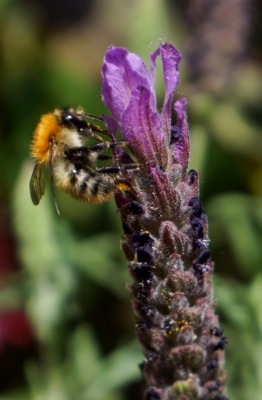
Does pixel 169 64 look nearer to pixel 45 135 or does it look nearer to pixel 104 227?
pixel 45 135

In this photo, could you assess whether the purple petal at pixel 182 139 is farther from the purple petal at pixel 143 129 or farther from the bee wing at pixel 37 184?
the bee wing at pixel 37 184

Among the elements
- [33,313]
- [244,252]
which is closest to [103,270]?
[33,313]

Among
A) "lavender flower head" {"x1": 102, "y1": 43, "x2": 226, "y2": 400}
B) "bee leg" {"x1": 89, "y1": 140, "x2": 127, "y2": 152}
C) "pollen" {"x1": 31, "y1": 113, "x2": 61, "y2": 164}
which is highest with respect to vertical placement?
"pollen" {"x1": 31, "y1": 113, "x2": 61, "y2": 164}

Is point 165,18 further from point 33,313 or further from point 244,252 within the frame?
point 33,313

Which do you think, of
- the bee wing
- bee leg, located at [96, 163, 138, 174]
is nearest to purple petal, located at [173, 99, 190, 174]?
bee leg, located at [96, 163, 138, 174]

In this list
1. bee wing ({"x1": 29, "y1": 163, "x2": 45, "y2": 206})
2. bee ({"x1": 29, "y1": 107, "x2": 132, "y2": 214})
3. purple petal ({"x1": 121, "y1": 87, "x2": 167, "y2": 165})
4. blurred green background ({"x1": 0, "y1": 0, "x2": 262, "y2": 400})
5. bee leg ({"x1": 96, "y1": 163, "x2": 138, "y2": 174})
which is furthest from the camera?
blurred green background ({"x1": 0, "y1": 0, "x2": 262, "y2": 400})

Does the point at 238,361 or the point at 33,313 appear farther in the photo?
the point at 33,313

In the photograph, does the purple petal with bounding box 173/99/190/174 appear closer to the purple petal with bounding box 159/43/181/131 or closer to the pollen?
the purple petal with bounding box 159/43/181/131

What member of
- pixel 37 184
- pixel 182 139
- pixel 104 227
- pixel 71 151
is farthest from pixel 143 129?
pixel 104 227
